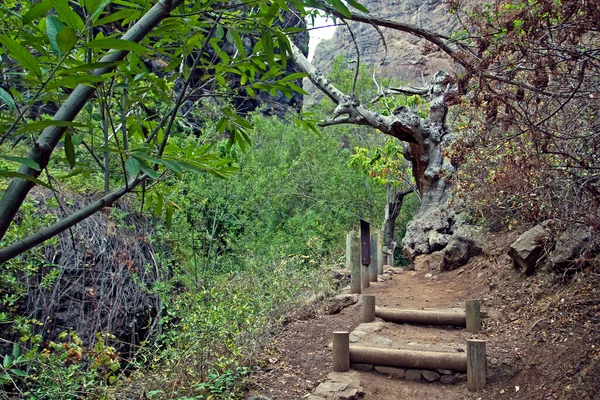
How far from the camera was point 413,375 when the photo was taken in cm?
501

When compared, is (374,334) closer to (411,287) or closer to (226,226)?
(411,287)

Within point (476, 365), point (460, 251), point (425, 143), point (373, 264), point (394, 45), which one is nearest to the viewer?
point (476, 365)

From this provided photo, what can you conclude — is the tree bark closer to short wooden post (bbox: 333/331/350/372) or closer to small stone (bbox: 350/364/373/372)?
small stone (bbox: 350/364/373/372)

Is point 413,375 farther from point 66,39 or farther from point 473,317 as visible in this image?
point 66,39

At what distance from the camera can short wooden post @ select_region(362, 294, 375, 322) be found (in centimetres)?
641

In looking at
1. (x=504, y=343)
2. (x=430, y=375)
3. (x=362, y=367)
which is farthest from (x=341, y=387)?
(x=504, y=343)

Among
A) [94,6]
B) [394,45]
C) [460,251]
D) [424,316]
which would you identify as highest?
[394,45]

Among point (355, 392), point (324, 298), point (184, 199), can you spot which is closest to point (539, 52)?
point (355, 392)

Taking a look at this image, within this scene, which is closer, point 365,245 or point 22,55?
point 22,55

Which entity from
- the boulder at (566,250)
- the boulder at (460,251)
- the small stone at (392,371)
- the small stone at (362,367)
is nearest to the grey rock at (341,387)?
the small stone at (362,367)

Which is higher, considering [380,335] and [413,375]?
[380,335]

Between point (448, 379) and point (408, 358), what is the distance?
0.41 m

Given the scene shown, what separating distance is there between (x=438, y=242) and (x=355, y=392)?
6.75m

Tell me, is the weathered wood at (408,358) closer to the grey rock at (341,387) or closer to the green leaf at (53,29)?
the grey rock at (341,387)
